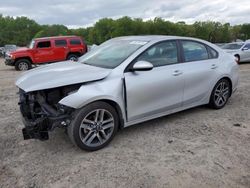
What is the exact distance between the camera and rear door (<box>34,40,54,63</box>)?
14375mm

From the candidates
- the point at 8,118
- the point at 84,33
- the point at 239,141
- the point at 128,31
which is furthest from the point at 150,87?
the point at 84,33

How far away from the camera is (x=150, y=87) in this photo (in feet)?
13.2

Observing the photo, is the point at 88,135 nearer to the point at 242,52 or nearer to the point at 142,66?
the point at 142,66

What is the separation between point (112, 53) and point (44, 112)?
61.5 inches

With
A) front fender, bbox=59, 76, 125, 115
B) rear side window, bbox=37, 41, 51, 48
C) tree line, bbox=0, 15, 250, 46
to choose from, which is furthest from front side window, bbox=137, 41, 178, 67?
tree line, bbox=0, 15, 250, 46

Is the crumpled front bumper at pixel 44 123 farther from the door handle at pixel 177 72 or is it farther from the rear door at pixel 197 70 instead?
the rear door at pixel 197 70

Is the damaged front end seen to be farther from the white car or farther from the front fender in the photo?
the white car

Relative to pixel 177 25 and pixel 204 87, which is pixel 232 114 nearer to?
pixel 204 87

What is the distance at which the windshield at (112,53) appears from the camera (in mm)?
4059

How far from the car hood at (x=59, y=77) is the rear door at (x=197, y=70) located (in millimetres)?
1620

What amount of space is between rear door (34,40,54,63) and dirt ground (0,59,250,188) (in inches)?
404

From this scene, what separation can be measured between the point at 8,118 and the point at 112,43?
8.19 ft

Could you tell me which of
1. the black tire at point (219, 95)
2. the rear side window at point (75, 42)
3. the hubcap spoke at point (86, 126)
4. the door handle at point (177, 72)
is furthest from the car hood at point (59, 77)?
the rear side window at point (75, 42)

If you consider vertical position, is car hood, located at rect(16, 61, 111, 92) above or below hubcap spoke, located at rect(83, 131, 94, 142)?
above
